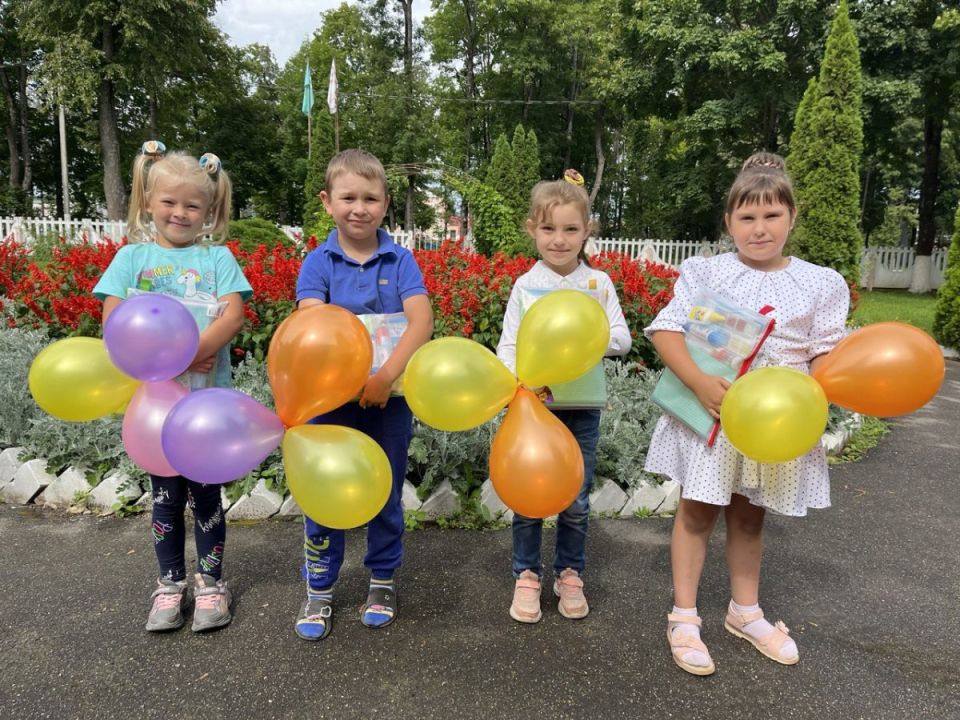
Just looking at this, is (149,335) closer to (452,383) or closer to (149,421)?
(149,421)

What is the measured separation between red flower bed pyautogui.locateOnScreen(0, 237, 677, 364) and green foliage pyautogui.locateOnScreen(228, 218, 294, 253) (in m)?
1.93

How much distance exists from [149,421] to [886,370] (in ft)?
6.99

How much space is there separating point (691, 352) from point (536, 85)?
2841cm

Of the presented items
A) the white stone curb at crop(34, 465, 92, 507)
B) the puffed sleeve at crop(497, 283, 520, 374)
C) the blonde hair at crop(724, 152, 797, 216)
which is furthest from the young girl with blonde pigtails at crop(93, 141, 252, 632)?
the blonde hair at crop(724, 152, 797, 216)

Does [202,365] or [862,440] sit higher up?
[202,365]

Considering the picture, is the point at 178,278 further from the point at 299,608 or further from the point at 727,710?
the point at 727,710

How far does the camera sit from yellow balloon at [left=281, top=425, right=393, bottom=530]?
1.70 metres

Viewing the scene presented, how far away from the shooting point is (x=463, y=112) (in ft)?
94.4

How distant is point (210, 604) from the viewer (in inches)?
86.1

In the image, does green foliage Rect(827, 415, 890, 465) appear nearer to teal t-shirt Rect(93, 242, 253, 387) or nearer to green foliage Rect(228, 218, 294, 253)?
teal t-shirt Rect(93, 242, 253, 387)

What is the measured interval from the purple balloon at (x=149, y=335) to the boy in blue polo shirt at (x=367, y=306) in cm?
40

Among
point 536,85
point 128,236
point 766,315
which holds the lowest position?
point 766,315

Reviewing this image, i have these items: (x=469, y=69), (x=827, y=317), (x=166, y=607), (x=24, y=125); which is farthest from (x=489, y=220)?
(x=24, y=125)

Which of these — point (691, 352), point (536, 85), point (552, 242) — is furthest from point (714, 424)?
point (536, 85)
